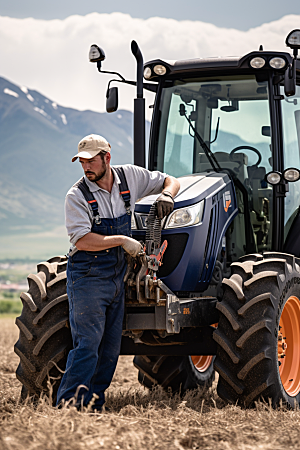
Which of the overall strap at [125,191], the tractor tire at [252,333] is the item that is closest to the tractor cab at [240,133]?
the tractor tire at [252,333]

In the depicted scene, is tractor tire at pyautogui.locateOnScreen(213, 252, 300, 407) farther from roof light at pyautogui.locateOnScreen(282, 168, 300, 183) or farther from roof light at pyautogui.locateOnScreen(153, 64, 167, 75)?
roof light at pyautogui.locateOnScreen(153, 64, 167, 75)

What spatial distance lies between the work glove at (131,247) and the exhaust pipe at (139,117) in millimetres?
1742

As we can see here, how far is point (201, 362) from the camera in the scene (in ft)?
25.1

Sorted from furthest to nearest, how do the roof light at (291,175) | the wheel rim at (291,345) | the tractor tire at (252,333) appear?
the roof light at (291,175), the wheel rim at (291,345), the tractor tire at (252,333)

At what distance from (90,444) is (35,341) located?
6.43 feet

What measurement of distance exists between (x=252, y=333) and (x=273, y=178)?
1794 millimetres

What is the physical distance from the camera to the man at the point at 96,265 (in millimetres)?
4770

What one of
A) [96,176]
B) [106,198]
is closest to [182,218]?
[106,198]

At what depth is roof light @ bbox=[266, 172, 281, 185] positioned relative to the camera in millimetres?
6206

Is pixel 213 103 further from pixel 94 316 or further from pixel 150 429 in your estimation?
pixel 150 429

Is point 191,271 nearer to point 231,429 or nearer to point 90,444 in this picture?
point 231,429

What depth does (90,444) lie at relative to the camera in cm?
347

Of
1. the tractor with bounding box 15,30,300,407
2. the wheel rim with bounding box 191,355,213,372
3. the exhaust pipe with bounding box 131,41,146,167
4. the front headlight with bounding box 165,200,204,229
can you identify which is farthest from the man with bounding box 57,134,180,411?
the wheel rim with bounding box 191,355,213,372

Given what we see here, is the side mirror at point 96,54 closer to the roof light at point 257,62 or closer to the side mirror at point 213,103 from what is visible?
the side mirror at point 213,103
